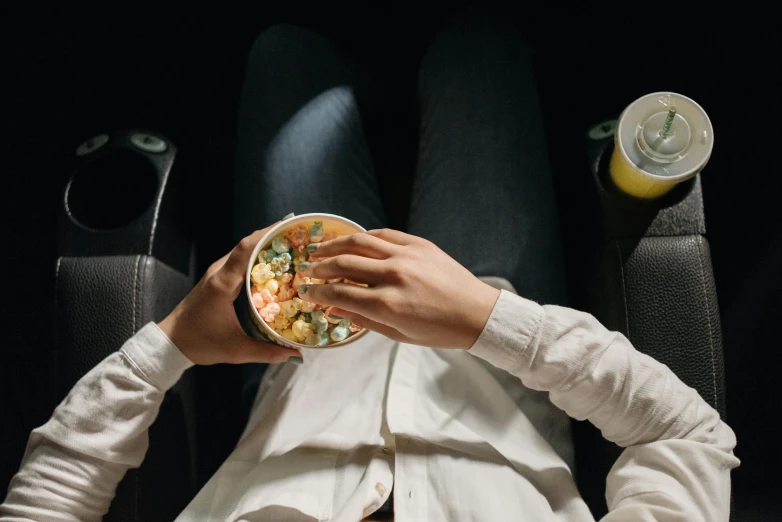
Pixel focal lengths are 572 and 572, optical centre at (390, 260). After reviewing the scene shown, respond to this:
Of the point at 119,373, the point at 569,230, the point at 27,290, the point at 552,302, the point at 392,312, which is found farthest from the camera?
the point at 27,290

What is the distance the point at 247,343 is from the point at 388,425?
0.66ft

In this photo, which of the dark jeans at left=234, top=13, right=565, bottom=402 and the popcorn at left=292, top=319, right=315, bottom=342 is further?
the dark jeans at left=234, top=13, right=565, bottom=402

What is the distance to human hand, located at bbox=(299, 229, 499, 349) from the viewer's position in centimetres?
58

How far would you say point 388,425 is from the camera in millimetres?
697

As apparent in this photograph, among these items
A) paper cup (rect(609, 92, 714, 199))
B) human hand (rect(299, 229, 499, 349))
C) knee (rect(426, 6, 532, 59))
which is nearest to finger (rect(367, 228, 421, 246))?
human hand (rect(299, 229, 499, 349))

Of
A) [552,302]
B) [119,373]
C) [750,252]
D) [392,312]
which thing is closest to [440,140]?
[552,302]

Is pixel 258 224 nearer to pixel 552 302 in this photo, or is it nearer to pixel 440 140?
pixel 440 140

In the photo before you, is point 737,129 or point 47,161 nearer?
point 737,129

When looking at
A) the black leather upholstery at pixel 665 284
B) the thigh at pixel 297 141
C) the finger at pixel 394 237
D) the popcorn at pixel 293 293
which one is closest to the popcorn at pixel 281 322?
the popcorn at pixel 293 293

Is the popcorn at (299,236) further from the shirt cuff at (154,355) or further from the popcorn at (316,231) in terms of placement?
the shirt cuff at (154,355)

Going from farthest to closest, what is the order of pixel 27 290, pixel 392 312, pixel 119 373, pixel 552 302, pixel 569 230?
pixel 27 290, pixel 569 230, pixel 552 302, pixel 119 373, pixel 392 312

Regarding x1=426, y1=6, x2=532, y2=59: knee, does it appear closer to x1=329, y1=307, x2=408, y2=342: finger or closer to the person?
the person

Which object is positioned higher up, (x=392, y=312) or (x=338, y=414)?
(x=392, y=312)

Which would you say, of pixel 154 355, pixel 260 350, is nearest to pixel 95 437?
pixel 154 355
